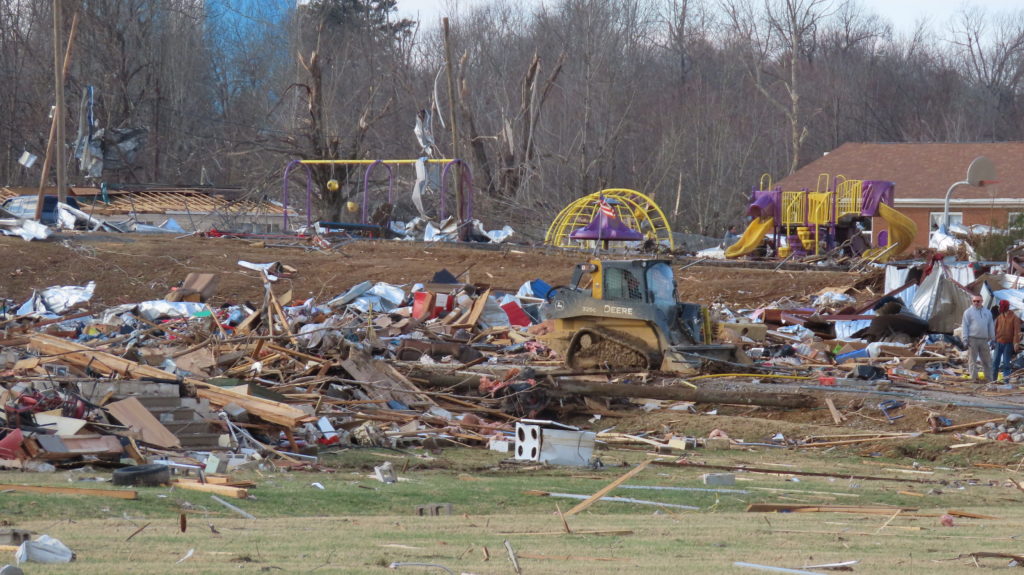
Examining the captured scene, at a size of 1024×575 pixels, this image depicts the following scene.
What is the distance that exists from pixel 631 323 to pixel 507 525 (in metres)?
10.7

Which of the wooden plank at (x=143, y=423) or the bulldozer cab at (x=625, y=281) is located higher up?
the bulldozer cab at (x=625, y=281)

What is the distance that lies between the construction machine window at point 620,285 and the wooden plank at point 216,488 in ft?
32.0

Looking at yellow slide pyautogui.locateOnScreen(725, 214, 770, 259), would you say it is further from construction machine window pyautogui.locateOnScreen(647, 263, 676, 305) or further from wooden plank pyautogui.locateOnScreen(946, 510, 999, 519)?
wooden plank pyautogui.locateOnScreen(946, 510, 999, 519)

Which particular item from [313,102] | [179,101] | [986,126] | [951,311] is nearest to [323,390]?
[951,311]

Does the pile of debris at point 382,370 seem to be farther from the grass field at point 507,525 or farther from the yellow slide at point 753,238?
the yellow slide at point 753,238

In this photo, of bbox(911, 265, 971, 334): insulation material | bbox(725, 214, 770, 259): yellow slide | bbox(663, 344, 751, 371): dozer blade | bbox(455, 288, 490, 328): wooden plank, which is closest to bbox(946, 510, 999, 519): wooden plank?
bbox(663, 344, 751, 371): dozer blade

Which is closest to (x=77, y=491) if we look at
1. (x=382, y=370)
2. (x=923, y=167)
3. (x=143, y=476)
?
(x=143, y=476)

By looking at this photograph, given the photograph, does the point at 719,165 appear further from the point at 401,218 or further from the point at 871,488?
the point at 871,488

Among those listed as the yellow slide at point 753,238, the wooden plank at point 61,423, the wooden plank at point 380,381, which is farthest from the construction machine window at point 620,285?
the yellow slide at point 753,238

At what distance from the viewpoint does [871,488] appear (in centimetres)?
1106

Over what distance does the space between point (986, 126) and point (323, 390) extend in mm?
56757

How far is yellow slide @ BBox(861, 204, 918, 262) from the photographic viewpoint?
30500 mm

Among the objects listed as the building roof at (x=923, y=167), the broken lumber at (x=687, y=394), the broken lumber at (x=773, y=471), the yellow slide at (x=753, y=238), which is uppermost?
the building roof at (x=923, y=167)

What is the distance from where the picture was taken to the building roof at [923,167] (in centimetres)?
4197
